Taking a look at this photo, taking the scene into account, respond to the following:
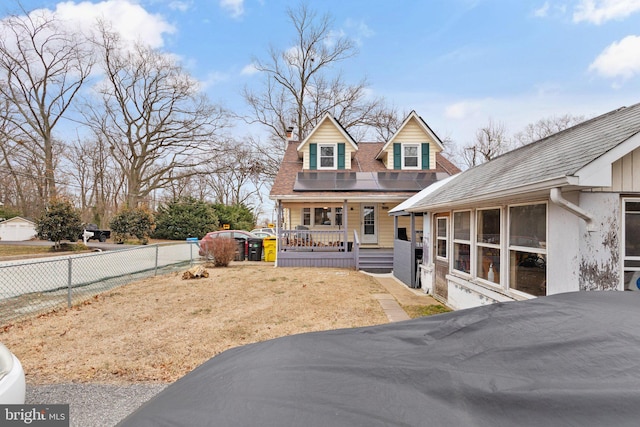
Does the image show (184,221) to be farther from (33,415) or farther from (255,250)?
(33,415)

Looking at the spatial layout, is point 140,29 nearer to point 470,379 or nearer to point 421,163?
point 421,163

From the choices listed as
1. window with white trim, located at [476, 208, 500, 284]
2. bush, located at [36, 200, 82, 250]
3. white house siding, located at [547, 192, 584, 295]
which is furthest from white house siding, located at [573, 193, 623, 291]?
bush, located at [36, 200, 82, 250]

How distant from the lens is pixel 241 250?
1502 cm

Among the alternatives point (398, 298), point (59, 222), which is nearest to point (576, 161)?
point (398, 298)

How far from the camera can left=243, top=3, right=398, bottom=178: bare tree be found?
82.3ft

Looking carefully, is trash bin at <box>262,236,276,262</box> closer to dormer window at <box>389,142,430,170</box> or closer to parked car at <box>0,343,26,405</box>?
dormer window at <box>389,142,430,170</box>

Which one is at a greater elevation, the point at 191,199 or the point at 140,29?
the point at 140,29

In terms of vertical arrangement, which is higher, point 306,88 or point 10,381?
point 306,88

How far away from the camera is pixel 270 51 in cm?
2516

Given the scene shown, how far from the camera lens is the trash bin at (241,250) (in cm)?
1488

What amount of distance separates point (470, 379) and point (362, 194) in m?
11.8

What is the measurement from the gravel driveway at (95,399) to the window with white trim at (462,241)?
18.6ft

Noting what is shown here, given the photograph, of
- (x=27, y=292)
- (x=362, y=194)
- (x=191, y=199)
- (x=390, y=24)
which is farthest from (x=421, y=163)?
(x=191, y=199)

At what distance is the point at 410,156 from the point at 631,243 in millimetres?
12206
